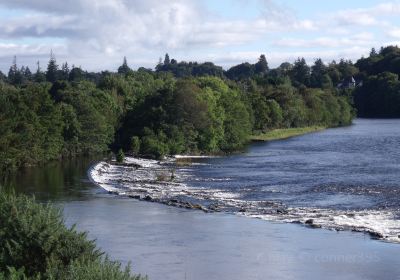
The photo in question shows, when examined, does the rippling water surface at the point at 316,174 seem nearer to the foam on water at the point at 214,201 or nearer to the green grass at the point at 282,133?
the foam on water at the point at 214,201

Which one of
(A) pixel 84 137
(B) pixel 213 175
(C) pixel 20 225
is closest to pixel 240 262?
(C) pixel 20 225

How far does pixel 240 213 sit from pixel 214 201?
19.6 feet

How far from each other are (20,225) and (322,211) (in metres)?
29.2

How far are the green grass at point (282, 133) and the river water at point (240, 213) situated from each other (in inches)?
1695

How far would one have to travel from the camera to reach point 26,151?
76.4 meters

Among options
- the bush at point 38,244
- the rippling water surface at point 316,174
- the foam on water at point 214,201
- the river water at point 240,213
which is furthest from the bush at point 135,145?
the bush at point 38,244

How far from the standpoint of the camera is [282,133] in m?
141

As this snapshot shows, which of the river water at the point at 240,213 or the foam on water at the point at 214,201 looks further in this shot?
the foam on water at the point at 214,201

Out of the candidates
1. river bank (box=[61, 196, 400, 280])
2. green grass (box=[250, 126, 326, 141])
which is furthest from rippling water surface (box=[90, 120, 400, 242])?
green grass (box=[250, 126, 326, 141])

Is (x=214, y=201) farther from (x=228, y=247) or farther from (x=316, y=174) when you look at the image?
(x=316, y=174)

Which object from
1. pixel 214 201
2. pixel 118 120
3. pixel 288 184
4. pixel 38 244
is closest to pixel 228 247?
pixel 38 244

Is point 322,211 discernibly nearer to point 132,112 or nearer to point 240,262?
point 240,262

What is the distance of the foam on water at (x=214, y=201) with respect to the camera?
1698 inches

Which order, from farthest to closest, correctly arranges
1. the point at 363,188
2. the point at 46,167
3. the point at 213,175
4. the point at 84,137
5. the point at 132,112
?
the point at 132,112, the point at 84,137, the point at 46,167, the point at 213,175, the point at 363,188
